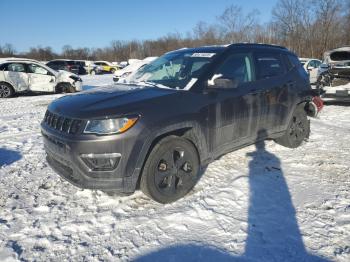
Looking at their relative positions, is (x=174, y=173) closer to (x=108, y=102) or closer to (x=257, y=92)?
(x=108, y=102)

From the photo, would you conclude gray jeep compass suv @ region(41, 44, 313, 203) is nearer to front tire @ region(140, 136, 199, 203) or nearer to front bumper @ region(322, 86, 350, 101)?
front tire @ region(140, 136, 199, 203)

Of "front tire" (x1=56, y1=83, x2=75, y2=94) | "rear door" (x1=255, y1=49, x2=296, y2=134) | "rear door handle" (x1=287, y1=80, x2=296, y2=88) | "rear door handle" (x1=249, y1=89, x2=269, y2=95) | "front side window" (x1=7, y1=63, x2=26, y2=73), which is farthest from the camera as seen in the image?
"front tire" (x1=56, y1=83, x2=75, y2=94)

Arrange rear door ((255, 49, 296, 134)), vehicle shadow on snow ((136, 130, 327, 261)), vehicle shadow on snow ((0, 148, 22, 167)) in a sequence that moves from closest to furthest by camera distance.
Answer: vehicle shadow on snow ((136, 130, 327, 261)), rear door ((255, 49, 296, 134)), vehicle shadow on snow ((0, 148, 22, 167))

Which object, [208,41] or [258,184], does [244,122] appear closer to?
[258,184]

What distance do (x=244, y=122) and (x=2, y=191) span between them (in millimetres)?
3227

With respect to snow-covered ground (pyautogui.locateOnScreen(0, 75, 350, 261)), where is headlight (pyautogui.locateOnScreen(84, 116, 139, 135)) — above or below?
above

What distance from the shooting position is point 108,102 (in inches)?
133

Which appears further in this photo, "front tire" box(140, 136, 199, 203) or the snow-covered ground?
"front tire" box(140, 136, 199, 203)

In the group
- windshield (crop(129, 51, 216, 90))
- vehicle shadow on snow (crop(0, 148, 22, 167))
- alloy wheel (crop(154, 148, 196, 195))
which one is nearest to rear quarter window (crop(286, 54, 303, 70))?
windshield (crop(129, 51, 216, 90))

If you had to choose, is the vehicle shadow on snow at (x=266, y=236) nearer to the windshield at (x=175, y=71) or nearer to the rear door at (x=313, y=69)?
the windshield at (x=175, y=71)

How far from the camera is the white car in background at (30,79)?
13547 millimetres

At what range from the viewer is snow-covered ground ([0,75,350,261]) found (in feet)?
9.37

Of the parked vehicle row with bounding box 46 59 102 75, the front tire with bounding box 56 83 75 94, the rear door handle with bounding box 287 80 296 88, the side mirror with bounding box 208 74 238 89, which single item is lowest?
the front tire with bounding box 56 83 75 94

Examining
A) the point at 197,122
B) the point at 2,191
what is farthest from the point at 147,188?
the point at 2,191
